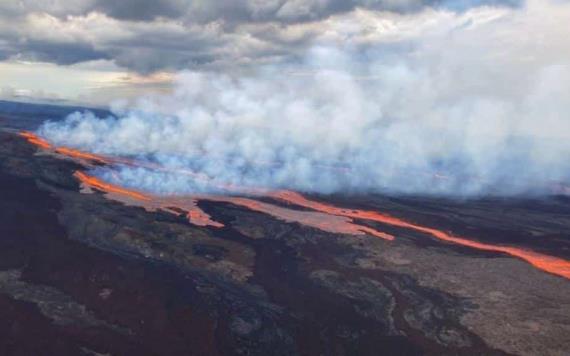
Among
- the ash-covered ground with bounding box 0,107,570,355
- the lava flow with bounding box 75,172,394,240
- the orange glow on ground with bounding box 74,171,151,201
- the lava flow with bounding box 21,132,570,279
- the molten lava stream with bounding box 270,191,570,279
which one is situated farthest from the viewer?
the orange glow on ground with bounding box 74,171,151,201

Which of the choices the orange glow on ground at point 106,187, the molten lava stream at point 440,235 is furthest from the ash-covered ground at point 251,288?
the orange glow on ground at point 106,187

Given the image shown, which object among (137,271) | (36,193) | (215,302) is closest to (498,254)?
(215,302)

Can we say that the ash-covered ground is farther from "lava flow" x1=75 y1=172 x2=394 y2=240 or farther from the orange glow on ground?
the orange glow on ground

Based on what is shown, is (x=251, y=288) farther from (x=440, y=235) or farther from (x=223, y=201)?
(x=223, y=201)

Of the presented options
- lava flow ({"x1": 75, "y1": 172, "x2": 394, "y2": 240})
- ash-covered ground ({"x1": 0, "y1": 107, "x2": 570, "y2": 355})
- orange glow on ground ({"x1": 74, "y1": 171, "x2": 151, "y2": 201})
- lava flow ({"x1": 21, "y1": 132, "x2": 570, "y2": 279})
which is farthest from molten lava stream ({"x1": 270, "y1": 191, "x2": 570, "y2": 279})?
orange glow on ground ({"x1": 74, "y1": 171, "x2": 151, "y2": 201})

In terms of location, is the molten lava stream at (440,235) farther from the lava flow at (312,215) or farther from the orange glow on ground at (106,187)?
the orange glow on ground at (106,187)
